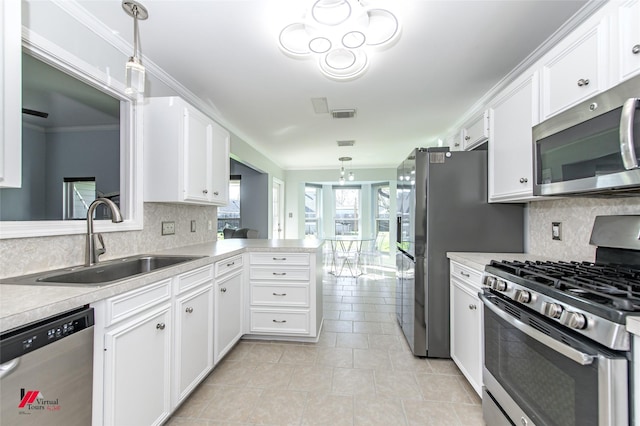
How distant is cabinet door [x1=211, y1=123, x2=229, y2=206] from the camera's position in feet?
8.85

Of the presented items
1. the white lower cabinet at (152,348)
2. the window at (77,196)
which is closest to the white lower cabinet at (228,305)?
the white lower cabinet at (152,348)

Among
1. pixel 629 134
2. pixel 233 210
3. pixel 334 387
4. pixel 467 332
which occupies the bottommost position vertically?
pixel 334 387

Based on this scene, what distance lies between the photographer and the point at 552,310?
1.09 metres

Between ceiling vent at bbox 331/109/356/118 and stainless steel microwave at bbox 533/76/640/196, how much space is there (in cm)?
198

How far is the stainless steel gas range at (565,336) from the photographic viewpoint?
2.89 ft

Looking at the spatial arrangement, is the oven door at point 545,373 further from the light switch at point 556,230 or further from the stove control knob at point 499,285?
the light switch at point 556,230

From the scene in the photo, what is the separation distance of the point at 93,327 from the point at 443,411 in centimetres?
198

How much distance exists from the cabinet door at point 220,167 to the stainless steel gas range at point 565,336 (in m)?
2.39

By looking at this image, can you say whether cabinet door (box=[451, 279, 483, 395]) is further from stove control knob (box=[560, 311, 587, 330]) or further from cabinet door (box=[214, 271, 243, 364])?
cabinet door (box=[214, 271, 243, 364])

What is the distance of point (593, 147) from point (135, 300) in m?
2.25

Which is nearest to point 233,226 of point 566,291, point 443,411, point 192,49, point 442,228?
point 192,49

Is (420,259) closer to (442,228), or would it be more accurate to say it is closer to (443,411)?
(442,228)

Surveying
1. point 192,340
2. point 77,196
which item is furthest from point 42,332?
point 77,196

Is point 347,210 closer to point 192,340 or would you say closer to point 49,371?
point 192,340
